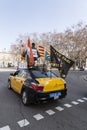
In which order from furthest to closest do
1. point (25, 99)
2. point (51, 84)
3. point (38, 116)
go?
point (25, 99) → point (51, 84) → point (38, 116)

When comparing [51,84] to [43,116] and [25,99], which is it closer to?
[25,99]

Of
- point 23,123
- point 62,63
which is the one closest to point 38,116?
point 23,123

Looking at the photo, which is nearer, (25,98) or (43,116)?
(43,116)

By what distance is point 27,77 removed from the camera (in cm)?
725

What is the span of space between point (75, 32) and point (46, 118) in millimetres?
43338

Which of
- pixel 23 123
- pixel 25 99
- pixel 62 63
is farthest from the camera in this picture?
pixel 62 63

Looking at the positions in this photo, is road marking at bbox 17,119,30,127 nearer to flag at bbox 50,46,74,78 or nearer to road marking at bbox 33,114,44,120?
road marking at bbox 33,114,44,120

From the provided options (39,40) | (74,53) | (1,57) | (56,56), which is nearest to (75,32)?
(74,53)

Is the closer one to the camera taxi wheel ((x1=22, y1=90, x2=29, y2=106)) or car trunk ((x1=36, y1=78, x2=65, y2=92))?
car trunk ((x1=36, y1=78, x2=65, y2=92))

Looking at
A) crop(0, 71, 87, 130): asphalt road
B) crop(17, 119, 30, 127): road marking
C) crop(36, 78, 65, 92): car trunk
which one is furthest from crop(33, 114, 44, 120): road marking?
crop(36, 78, 65, 92): car trunk

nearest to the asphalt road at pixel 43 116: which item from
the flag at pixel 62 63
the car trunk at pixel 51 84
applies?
the car trunk at pixel 51 84

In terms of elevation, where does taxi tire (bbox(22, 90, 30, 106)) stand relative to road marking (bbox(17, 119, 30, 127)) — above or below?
above

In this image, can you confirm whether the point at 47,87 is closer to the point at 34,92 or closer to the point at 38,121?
the point at 34,92

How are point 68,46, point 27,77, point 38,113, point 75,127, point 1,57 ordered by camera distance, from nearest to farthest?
1. point 75,127
2. point 38,113
3. point 27,77
4. point 68,46
5. point 1,57
